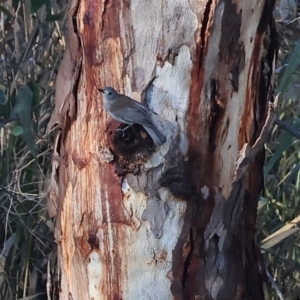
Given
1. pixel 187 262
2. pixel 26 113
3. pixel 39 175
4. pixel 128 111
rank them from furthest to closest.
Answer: pixel 39 175, pixel 26 113, pixel 187 262, pixel 128 111

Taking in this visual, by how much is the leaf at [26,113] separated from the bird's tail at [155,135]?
0.38 m

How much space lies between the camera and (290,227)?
183 cm

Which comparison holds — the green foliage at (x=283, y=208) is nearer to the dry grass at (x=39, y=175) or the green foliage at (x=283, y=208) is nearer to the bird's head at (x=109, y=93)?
the dry grass at (x=39, y=175)

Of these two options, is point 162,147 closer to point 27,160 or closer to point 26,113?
point 26,113

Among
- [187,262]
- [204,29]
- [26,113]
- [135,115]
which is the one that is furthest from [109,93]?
[26,113]

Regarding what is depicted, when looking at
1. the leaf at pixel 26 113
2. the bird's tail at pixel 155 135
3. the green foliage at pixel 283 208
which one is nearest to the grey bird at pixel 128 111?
the bird's tail at pixel 155 135

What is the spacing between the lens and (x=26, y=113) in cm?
127

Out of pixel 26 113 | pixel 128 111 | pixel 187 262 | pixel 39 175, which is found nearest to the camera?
pixel 128 111

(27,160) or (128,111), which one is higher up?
(128,111)

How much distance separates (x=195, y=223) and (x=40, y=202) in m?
0.78

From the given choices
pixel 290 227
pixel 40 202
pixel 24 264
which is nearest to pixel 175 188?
pixel 40 202

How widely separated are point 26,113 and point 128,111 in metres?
0.44

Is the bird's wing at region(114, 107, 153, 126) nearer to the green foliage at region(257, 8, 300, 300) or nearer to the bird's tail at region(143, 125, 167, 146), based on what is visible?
the bird's tail at region(143, 125, 167, 146)

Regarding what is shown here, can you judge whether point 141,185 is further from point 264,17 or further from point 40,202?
point 40,202
